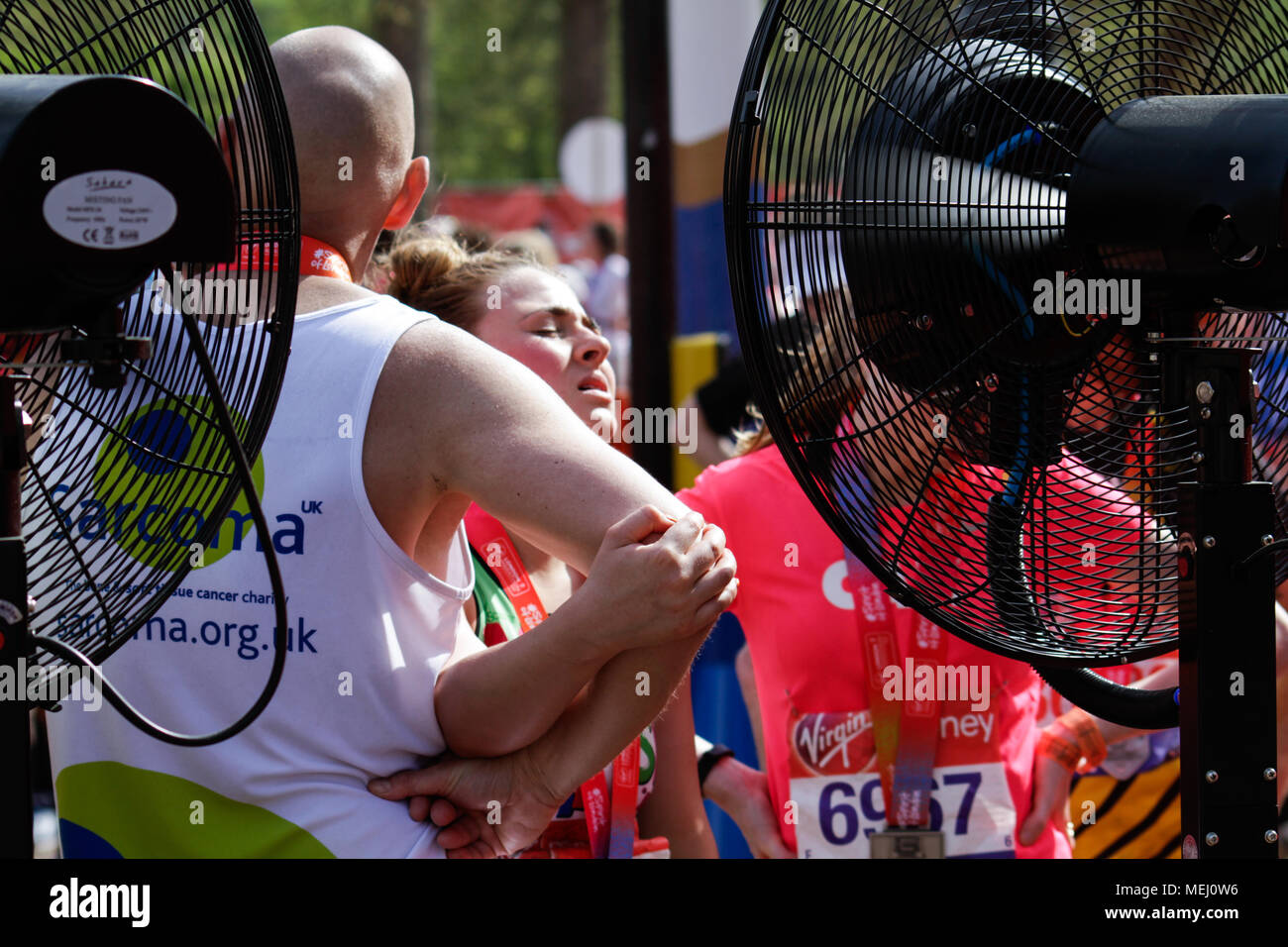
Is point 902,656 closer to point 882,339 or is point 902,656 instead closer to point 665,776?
point 665,776

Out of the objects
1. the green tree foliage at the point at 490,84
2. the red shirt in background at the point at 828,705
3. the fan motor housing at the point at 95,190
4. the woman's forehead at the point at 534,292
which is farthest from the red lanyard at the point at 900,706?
the green tree foliage at the point at 490,84

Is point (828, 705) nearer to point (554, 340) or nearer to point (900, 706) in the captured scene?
point (900, 706)

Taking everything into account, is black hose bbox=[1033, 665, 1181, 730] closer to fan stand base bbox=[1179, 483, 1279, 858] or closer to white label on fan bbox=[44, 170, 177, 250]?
fan stand base bbox=[1179, 483, 1279, 858]

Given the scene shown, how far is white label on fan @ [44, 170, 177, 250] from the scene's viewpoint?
124cm

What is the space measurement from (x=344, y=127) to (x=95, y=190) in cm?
69

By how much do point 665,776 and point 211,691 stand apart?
1081 millimetres

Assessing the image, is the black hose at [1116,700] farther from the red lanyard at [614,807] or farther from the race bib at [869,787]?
the race bib at [869,787]

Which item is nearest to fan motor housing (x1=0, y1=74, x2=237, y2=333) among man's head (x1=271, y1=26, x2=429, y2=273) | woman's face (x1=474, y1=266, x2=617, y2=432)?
man's head (x1=271, y1=26, x2=429, y2=273)

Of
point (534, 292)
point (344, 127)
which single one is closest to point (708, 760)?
point (534, 292)

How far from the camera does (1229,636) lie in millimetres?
1484

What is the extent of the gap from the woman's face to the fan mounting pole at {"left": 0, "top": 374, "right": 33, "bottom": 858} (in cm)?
127

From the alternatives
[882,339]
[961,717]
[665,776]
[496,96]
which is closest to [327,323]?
[882,339]
